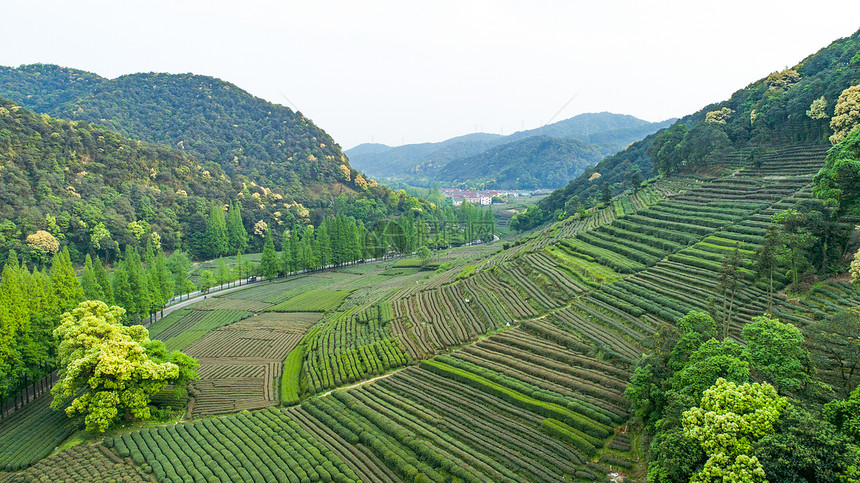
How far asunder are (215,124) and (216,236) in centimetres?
→ 8617

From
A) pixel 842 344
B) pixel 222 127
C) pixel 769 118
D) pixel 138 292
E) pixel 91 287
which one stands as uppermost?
pixel 222 127

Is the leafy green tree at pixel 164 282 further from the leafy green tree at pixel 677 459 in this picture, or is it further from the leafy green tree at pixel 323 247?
the leafy green tree at pixel 677 459

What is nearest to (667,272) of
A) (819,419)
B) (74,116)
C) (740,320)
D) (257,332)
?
(740,320)

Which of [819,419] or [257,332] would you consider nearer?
[819,419]

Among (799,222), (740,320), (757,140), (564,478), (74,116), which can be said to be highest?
(74,116)

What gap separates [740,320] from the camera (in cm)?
3225

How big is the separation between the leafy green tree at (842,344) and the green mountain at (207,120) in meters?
126

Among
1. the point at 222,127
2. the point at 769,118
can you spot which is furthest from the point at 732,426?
the point at 222,127

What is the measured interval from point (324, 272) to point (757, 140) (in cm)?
8181

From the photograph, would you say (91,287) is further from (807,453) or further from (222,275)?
(807,453)

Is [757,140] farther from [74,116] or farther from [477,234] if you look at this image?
[74,116]

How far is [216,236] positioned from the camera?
100000mm

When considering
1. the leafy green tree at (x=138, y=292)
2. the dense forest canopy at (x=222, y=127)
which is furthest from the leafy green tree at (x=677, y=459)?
the dense forest canopy at (x=222, y=127)

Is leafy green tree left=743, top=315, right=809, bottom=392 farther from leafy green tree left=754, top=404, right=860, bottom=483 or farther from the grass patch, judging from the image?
the grass patch
